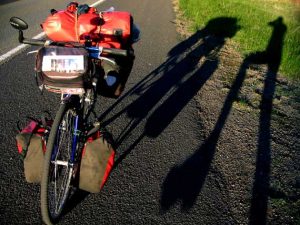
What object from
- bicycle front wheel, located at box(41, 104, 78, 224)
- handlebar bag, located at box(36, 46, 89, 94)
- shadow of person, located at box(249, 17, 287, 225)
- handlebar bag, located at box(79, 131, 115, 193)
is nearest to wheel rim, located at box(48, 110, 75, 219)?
bicycle front wheel, located at box(41, 104, 78, 224)

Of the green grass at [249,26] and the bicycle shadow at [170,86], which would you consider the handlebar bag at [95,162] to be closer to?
the bicycle shadow at [170,86]

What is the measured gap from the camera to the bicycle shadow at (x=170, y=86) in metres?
4.39

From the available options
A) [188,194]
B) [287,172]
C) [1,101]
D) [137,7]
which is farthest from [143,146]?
[137,7]

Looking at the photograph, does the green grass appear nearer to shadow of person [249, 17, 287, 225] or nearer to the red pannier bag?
shadow of person [249, 17, 287, 225]

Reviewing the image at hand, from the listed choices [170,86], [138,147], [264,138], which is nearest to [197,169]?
[138,147]

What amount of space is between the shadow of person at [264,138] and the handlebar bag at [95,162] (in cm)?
142

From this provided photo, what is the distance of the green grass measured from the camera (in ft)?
23.8

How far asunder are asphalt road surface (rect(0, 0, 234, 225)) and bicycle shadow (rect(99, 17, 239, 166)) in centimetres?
1

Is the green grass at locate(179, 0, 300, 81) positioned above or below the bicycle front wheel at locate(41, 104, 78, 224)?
below

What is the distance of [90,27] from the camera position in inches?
120

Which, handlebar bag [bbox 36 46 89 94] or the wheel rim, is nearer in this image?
handlebar bag [bbox 36 46 89 94]

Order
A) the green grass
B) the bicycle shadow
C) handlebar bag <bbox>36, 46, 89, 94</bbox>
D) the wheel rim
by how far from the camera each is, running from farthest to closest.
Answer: the green grass, the bicycle shadow, the wheel rim, handlebar bag <bbox>36, 46, 89, 94</bbox>

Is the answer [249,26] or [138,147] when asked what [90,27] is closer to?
[138,147]

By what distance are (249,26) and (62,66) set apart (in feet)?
28.7
